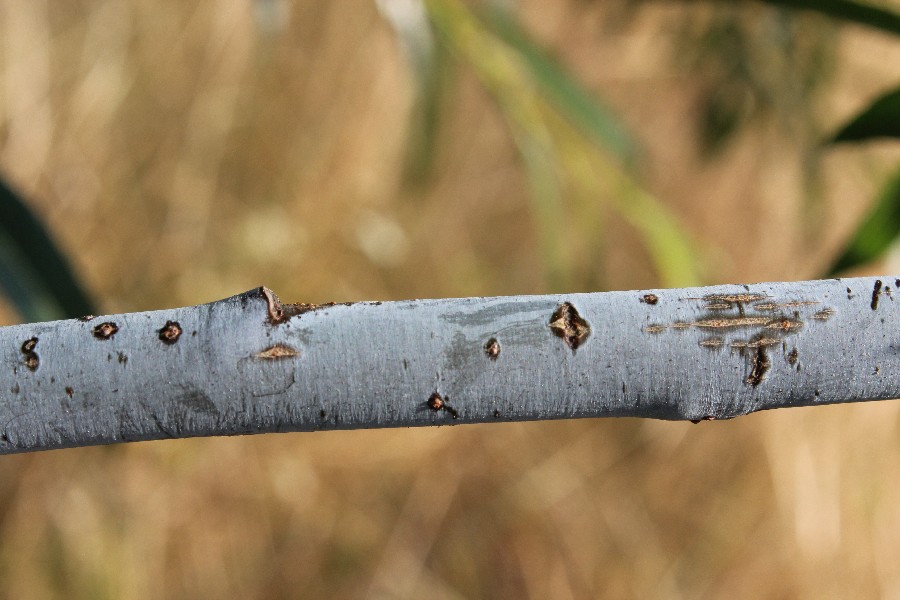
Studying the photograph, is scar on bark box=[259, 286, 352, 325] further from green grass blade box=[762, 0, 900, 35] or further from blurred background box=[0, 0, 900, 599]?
blurred background box=[0, 0, 900, 599]

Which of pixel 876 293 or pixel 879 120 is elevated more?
pixel 879 120

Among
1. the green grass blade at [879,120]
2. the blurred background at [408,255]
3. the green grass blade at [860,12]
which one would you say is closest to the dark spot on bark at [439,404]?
the green grass blade at [879,120]

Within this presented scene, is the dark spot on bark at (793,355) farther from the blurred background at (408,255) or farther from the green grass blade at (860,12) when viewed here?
the blurred background at (408,255)

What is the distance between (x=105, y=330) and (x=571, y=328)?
0.36ft

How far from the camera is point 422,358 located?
0.61ft

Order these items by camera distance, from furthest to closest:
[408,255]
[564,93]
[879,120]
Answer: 1. [408,255]
2. [564,93]
3. [879,120]

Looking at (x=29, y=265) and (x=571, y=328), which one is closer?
(x=571, y=328)

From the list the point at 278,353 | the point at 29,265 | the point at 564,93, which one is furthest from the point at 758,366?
the point at 564,93

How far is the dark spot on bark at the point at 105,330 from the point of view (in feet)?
0.62

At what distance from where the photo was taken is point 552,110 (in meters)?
0.77

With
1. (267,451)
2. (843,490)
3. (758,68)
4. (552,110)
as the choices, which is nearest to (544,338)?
(552,110)

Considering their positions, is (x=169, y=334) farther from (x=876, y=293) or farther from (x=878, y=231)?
(x=878, y=231)

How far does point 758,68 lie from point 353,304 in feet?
3.28

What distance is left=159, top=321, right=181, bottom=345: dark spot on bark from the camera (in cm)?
19
